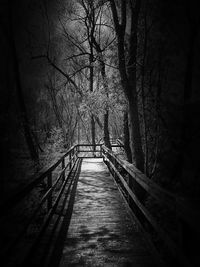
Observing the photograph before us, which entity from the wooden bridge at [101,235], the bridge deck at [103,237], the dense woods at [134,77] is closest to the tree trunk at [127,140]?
the dense woods at [134,77]

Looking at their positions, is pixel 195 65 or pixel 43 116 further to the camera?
pixel 43 116

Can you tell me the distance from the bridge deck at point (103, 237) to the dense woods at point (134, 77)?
5.61 feet

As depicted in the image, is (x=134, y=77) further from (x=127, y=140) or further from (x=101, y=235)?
(x=101, y=235)

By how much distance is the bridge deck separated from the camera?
3.12 meters

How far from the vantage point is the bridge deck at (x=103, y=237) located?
123 inches

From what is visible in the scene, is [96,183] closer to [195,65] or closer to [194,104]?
[194,104]

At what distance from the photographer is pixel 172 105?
11.9m

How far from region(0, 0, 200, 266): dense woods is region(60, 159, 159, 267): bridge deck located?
1.71 metres

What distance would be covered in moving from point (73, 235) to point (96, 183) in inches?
171

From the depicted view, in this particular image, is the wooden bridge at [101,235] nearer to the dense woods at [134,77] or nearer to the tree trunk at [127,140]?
the dense woods at [134,77]

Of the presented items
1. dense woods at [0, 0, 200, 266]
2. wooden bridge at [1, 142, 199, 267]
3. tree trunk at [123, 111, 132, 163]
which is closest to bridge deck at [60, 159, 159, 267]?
wooden bridge at [1, 142, 199, 267]

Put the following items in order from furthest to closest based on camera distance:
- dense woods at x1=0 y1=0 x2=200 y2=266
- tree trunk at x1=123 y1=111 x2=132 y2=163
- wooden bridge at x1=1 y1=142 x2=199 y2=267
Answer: tree trunk at x1=123 y1=111 x2=132 y2=163
dense woods at x1=0 y1=0 x2=200 y2=266
wooden bridge at x1=1 y1=142 x2=199 y2=267

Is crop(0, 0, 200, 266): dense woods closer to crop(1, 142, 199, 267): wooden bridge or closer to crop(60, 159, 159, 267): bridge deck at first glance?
crop(60, 159, 159, 267): bridge deck

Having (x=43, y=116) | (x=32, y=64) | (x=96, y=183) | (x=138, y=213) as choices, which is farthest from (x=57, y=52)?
(x=138, y=213)
